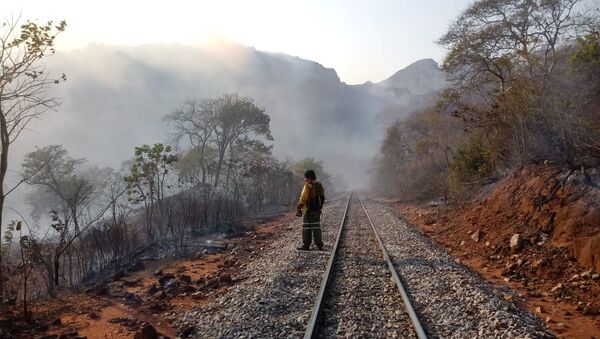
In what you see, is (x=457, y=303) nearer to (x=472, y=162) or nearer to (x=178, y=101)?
(x=472, y=162)

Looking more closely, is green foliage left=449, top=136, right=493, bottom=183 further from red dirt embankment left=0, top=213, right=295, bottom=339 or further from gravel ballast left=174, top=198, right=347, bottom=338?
red dirt embankment left=0, top=213, right=295, bottom=339

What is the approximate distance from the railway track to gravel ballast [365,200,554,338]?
243mm

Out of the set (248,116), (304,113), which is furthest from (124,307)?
(304,113)

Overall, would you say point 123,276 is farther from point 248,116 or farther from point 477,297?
point 248,116

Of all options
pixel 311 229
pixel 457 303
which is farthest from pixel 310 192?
pixel 457 303

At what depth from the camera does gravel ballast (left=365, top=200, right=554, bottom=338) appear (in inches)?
221

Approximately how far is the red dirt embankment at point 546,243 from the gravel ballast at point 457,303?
1.90ft

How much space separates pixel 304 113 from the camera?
189125 millimetres

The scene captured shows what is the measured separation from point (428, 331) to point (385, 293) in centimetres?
171

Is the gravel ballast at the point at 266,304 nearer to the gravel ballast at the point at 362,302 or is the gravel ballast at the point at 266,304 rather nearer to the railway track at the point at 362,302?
the railway track at the point at 362,302

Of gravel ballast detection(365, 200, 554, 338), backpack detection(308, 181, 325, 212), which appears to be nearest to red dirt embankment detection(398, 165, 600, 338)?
gravel ballast detection(365, 200, 554, 338)

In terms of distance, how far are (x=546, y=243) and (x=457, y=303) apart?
3877 mm

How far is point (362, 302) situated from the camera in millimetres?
6840

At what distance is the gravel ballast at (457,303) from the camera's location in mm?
5609
